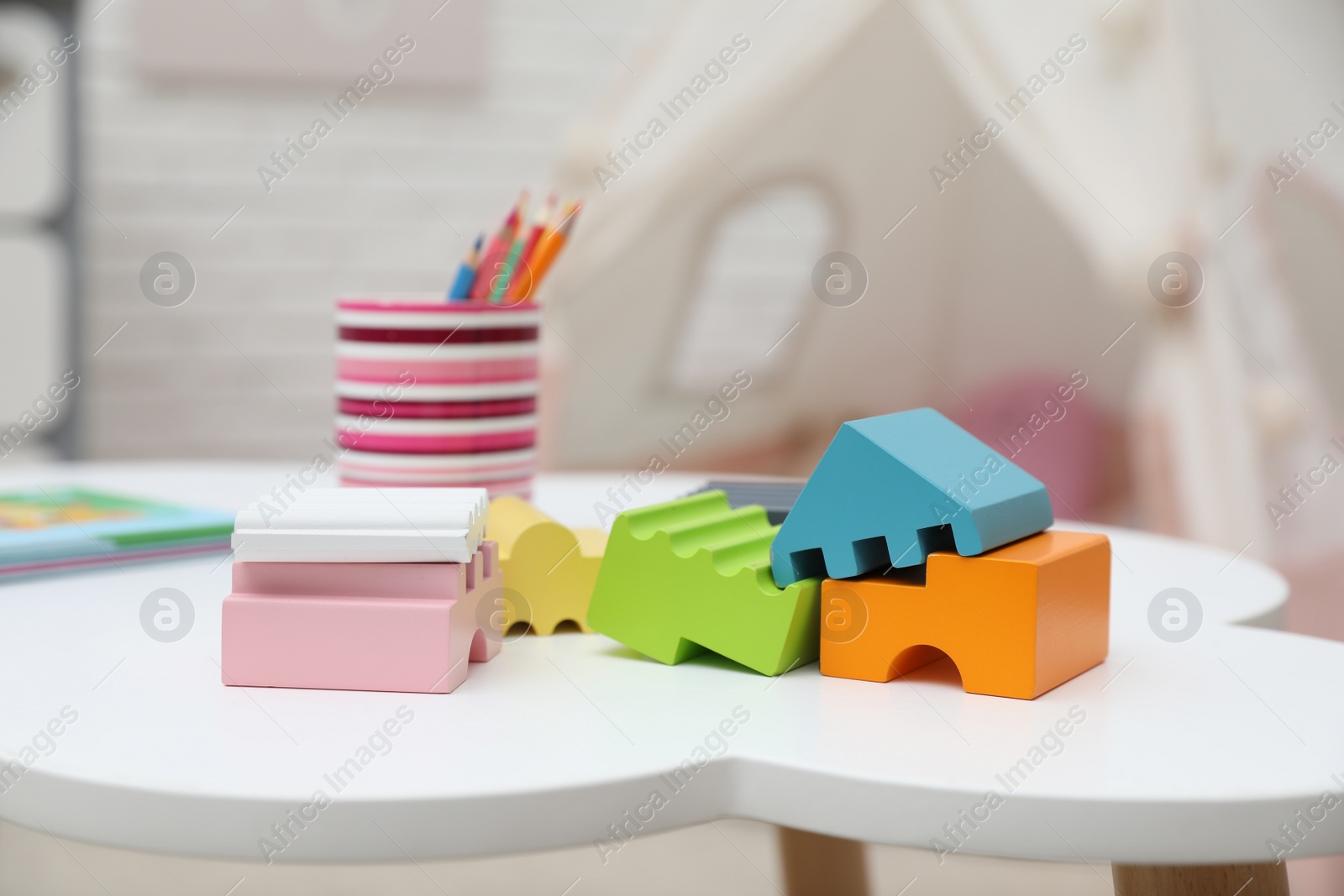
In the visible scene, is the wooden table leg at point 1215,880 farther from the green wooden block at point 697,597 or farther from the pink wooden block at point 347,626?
the pink wooden block at point 347,626

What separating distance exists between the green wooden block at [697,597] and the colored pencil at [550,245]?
234 millimetres

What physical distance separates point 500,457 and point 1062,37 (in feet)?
3.31

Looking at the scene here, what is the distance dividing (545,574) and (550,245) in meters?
0.23

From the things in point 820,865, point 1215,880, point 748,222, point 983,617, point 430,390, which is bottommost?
point 820,865

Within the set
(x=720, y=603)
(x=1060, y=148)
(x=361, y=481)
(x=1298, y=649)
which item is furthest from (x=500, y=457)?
(x=1060, y=148)

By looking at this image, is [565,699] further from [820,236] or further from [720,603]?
[820,236]

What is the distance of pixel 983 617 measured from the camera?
498mm

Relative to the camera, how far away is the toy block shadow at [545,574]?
0.60 m

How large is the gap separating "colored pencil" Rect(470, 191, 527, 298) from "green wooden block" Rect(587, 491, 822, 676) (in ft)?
0.88

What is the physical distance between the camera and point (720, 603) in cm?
53

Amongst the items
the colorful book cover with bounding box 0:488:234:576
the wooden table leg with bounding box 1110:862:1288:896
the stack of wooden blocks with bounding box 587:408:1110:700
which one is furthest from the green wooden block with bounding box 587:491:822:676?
the colorful book cover with bounding box 0:488:234:576

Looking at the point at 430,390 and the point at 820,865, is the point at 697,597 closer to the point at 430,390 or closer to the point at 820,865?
the point at 430,390

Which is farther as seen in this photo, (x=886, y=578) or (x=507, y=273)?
(x=507, y=273)

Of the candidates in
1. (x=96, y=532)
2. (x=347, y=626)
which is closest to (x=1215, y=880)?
(x=347, y=626)
